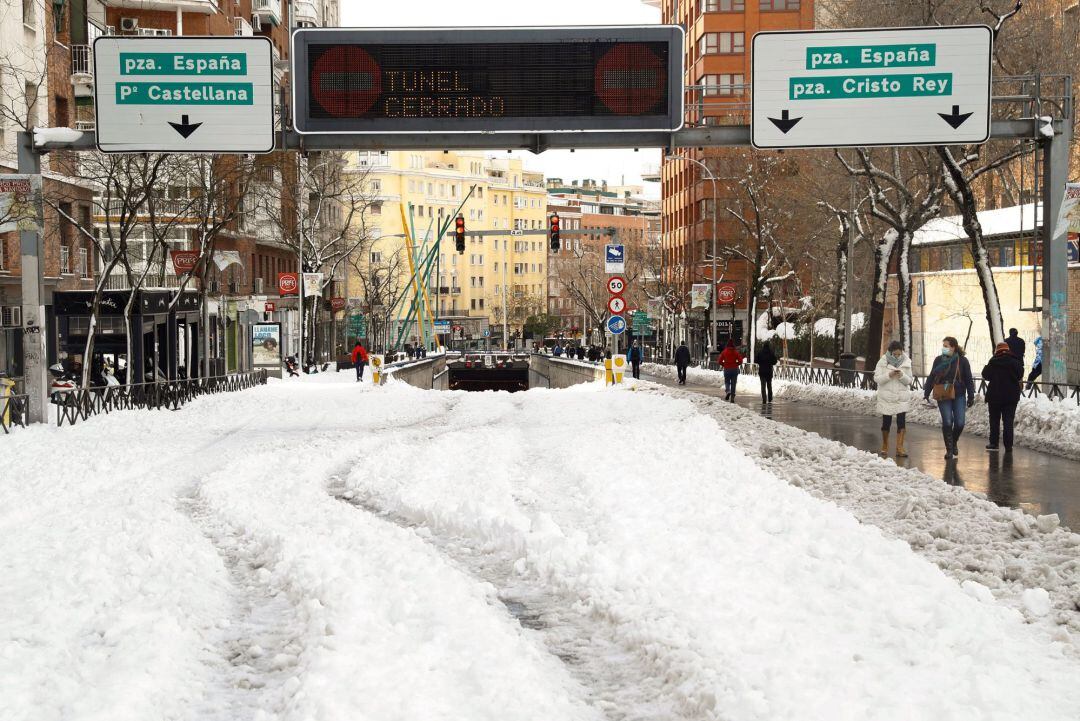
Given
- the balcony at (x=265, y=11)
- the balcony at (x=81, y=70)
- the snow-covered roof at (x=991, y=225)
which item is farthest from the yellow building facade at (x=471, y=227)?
the snow-covered roof at (x=991, y=225)

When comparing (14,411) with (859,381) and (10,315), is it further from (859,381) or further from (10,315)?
(859,381)

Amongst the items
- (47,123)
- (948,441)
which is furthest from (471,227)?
(948,441)

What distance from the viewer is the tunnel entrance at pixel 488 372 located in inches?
3767

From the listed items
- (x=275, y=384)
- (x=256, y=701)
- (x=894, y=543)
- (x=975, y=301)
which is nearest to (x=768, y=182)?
(x=975, y=301)

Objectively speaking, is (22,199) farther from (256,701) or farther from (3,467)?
(256,701)

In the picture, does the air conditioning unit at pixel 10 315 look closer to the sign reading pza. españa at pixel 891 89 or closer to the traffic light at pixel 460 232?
the traffic light at pixel 460 232

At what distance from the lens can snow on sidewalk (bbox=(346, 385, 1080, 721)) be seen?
22.6 feet

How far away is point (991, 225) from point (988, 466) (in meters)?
32.8

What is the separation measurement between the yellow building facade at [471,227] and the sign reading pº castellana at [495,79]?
131m

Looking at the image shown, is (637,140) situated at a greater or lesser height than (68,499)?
greater

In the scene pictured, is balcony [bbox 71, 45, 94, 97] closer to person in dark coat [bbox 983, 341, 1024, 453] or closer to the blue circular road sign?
the blue circular road sign

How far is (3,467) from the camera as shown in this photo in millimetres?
18766

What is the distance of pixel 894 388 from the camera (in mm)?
20844

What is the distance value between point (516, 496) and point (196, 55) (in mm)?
11315
